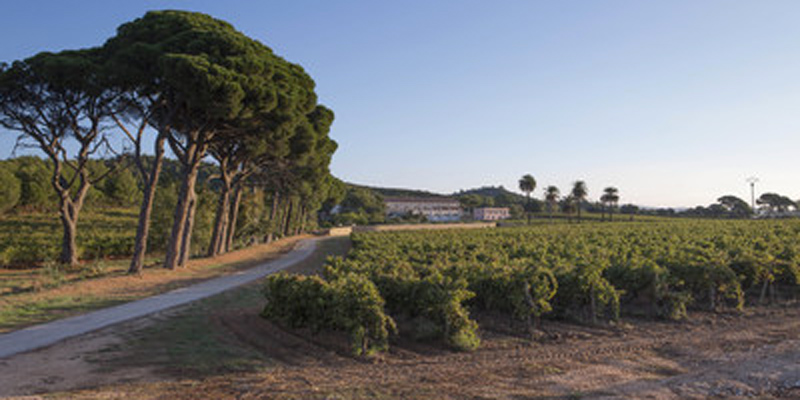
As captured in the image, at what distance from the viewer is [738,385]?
20.2 ft

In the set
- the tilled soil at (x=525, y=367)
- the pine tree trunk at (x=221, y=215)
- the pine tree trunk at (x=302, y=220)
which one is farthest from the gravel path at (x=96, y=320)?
the pine tree trunk at (x=302, y=220)

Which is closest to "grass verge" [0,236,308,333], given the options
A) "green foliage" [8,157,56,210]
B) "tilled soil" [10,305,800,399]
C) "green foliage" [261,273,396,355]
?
"tilled soil" [10,305,800,399]

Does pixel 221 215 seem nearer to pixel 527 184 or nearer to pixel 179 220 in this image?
pixel 179 220

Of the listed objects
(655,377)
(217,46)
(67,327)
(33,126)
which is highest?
(217,46)

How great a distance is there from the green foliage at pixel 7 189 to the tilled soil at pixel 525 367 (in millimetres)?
38860

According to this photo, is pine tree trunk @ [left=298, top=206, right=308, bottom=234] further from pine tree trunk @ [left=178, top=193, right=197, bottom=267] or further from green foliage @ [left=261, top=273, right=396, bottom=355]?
green foliage @ [left=261, top=273, right=396, bottom=355]

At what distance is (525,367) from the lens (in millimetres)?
6965

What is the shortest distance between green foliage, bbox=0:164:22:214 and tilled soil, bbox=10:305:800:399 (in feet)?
127

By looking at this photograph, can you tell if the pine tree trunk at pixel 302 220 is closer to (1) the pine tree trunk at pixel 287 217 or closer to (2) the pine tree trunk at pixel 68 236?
(1) the pine tree trunk at pixel 287 217

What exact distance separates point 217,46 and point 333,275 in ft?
41.8

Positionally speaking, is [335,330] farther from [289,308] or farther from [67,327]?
[67,327]

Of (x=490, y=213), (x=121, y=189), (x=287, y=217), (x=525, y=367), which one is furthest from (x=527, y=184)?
(x=525, y=367)

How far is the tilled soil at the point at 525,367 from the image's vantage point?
19.0 ft

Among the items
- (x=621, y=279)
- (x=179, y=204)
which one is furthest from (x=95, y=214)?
(x=621, y=279)
